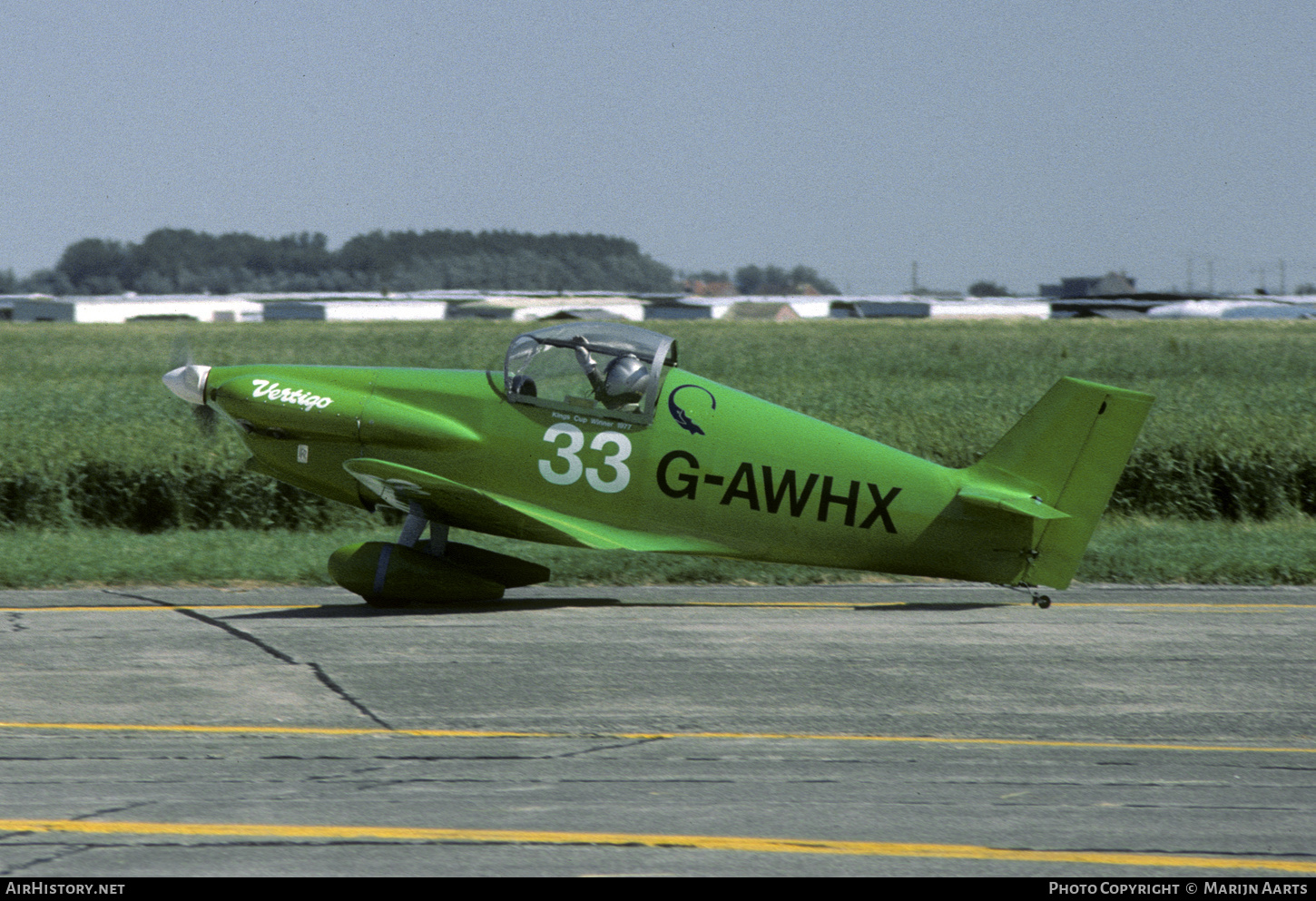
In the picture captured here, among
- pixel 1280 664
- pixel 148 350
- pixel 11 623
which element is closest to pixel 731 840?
pixel 1280 664

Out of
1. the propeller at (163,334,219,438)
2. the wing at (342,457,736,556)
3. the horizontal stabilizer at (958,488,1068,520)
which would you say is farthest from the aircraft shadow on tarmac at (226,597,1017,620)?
the propeller at (163,334,219,438)

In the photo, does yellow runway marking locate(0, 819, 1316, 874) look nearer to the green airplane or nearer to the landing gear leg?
the green airplane

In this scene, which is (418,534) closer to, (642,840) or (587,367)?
(587,367)

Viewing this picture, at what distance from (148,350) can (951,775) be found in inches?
1773

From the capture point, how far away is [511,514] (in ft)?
33.1

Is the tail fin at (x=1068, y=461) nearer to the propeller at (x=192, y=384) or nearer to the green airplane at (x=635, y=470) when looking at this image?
the green airplane at (x=635, y=470)

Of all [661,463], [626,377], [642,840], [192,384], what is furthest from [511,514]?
[642,840]

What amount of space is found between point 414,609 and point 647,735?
4054 mm

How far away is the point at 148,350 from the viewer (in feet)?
152

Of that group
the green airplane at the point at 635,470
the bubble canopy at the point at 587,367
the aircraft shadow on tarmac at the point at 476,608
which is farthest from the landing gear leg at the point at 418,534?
the bubble canopy at the point at 587,367
